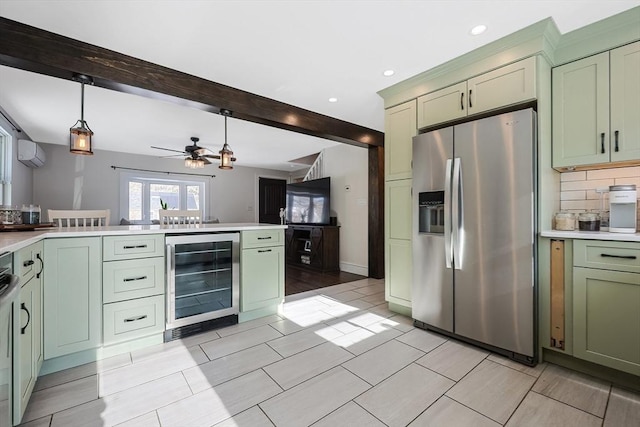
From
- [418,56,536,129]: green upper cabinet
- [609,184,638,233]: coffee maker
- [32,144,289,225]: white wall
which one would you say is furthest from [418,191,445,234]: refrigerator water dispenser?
[32,144,289,225]: white wall

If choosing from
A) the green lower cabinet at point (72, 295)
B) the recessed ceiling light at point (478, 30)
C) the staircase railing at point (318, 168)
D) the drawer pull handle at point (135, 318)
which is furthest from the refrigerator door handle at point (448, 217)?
the staircase railing at point (318, 168)

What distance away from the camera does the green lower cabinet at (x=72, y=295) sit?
1.81 metres

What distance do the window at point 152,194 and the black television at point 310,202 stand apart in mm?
2523

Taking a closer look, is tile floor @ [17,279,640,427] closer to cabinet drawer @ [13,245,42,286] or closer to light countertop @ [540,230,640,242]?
cabinet drawer @ [13,245,42,286]

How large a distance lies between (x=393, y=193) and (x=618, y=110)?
1.72 meters

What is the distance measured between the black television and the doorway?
6.26ft

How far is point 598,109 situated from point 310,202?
4.41m

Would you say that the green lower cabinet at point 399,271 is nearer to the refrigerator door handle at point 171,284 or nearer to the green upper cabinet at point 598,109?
the green upper cabinet at point 598,109

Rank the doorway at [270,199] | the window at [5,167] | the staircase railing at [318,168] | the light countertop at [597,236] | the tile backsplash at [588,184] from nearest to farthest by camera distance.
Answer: the light countertop at [597,236] → the tile backsplash at [588,184] → the window at [5,167] → the staircase railing at [318,168] → the doorway at [270,199]

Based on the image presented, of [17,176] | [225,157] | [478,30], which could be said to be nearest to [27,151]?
[17,176]

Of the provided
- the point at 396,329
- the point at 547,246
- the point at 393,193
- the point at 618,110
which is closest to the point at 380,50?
the point at 393,193

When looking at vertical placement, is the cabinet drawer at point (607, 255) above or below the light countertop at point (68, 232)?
below

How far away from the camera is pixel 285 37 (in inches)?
82.2

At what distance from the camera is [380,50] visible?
2.26 meters
